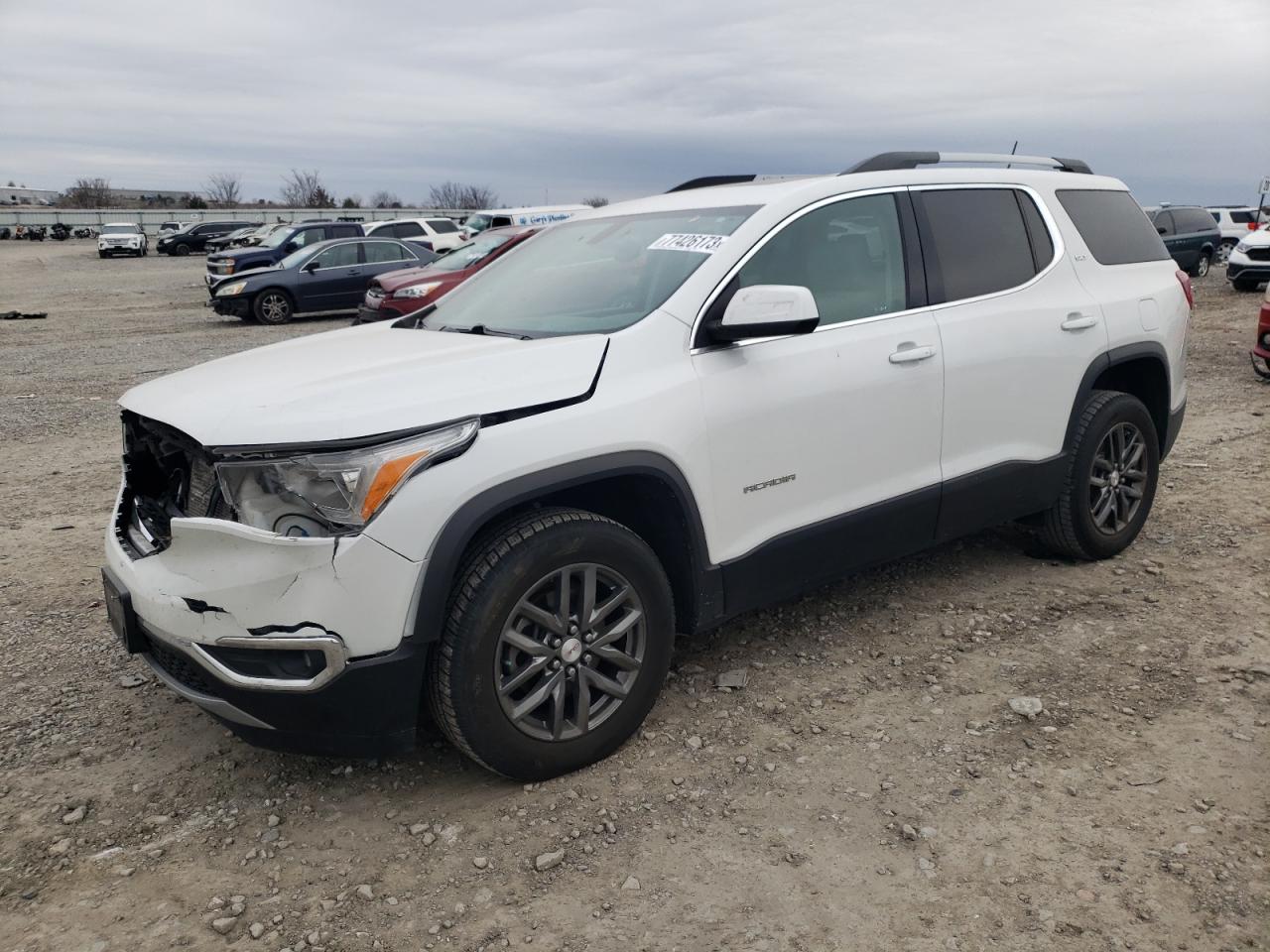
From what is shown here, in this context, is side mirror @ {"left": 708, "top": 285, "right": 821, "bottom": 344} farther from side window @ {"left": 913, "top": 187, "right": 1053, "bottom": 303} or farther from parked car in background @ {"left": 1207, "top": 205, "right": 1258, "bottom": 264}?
parked car in background @ {"left": 1207, "top": 205, "right": 1258, "bottom": 264}

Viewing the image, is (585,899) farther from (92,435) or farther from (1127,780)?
(92,435)

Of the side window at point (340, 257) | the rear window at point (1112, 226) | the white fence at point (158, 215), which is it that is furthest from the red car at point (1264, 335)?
the white fence at point (158, 215)

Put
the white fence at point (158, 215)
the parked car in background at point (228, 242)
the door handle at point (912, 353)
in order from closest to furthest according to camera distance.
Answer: the door handle at point (912, 353)
the parked car in background at point (228, 242)
the white fence at point (158, 215)

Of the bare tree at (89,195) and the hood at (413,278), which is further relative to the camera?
the bare tree at (89,195)

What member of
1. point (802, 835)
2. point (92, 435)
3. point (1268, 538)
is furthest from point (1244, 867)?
point (92, 435)

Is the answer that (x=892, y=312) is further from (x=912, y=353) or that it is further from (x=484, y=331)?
(x=484, y=331)

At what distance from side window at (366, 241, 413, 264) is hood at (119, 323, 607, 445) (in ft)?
52.7

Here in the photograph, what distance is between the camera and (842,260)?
3758mm

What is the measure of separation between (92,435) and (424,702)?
21.6ft

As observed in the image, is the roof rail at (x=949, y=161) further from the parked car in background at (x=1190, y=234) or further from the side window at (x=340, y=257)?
the parked car in background at (x=1190, y=234)

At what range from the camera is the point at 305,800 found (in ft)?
10.3

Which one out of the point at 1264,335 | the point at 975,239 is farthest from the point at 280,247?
the point at 975,239

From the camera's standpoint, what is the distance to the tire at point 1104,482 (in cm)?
455

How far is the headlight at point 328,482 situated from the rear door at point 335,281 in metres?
16.3
